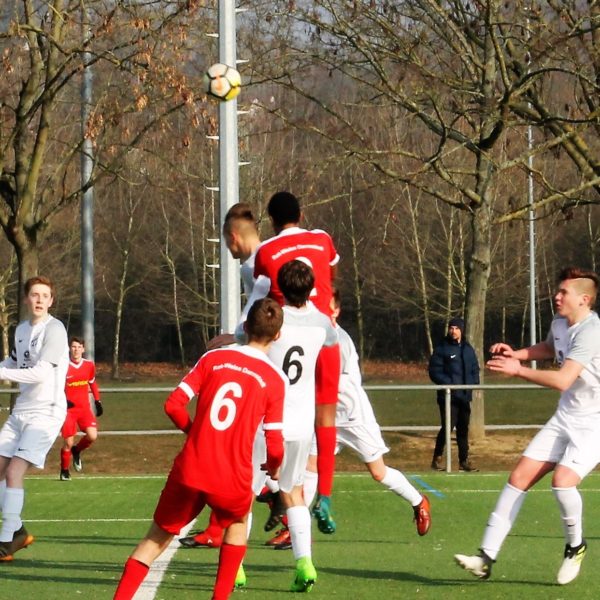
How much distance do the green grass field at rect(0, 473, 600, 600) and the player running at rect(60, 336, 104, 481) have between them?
2.66 metres

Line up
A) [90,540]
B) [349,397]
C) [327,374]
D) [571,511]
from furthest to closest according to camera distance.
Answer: [90,540]
[349,397]
[327,374]
[571,511]

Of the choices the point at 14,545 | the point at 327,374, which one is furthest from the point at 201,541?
the point at 327,374

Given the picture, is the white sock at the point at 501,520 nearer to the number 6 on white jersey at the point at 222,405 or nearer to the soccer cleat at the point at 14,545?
the number 6 on white jersey at the point at 222,405

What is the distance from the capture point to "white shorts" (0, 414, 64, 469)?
9.27 meters

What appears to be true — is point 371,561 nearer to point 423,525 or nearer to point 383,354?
point 423,525

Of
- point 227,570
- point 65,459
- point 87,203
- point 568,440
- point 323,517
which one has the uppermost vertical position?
point 87,203

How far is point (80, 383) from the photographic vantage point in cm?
1881

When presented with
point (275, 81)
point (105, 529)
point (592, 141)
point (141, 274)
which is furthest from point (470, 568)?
point (141, 274)

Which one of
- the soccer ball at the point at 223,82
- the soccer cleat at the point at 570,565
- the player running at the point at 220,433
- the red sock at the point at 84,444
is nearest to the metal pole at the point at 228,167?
the soccer ball at the point at 223,82

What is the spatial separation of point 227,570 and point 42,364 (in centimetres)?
308

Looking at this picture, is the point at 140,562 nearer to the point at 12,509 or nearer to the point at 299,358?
the point at 299,358

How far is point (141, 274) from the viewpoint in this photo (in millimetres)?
64375

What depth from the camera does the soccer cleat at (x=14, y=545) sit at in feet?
29.8

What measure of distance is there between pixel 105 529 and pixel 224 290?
4.33 metres
